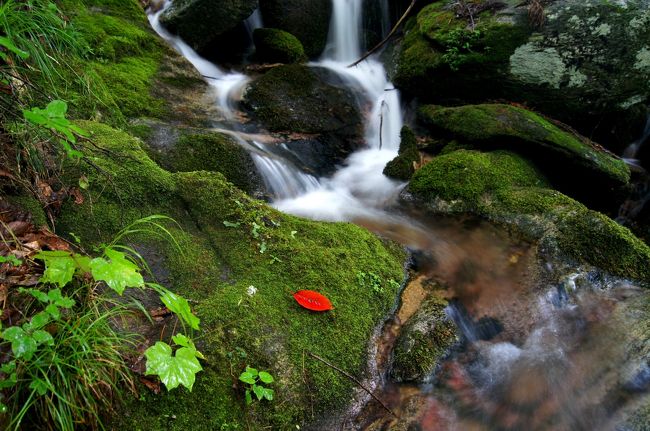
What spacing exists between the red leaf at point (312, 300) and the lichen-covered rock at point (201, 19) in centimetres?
778

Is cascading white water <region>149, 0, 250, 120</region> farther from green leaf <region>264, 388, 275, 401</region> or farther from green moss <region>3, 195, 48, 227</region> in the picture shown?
green leaf <region>264, 388, 275, 401</region>

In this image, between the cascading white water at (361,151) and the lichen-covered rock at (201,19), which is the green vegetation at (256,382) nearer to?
the cascading white water at (361,151)

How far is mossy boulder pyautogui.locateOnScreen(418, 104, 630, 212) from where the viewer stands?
619 centimetres

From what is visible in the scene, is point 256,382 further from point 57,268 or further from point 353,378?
→ point 57,268

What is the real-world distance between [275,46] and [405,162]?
4769 mm

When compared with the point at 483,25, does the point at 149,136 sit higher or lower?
lower

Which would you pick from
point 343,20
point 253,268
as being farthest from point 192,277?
point 343,20

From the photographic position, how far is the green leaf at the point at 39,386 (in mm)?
1560

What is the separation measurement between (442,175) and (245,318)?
404cm

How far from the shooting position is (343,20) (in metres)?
11.1

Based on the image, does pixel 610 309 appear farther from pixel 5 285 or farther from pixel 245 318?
pixel 5 285

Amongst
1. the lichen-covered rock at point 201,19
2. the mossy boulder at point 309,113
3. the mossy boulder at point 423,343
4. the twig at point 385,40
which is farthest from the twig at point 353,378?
the twig at point 385,40

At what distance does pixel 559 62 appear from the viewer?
7086 millimetres

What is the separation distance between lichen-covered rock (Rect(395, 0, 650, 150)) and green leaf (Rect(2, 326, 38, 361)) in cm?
773
